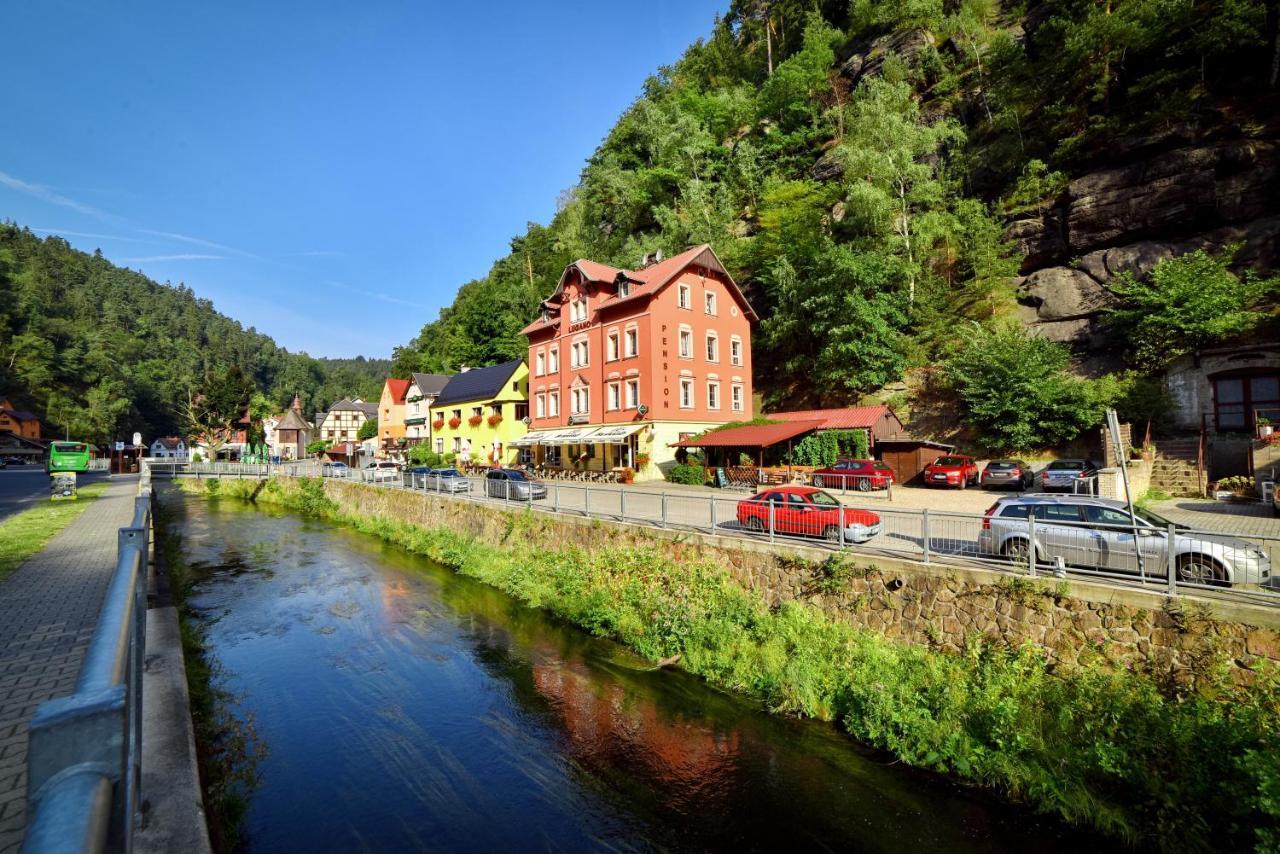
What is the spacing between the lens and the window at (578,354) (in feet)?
135

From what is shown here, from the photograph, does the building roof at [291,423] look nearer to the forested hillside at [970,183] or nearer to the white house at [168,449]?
the white house at [168,449]

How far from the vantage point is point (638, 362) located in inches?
1457

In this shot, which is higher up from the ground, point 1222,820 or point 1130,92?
point 1130,92

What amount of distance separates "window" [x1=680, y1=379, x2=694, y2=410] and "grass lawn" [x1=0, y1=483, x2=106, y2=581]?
93.6ft

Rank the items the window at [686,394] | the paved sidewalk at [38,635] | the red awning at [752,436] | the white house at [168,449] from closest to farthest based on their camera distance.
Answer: the paved sidewalk at [38,635]
the red awning at [752,436]
the window at [686,394]
the white house at [168,449]

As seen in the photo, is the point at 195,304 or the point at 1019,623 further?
the point at 195,304

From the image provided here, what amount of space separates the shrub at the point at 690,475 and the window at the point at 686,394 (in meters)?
5.84

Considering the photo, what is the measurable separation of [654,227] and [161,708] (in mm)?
55570

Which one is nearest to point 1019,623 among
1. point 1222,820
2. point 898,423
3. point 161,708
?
point 1222,820

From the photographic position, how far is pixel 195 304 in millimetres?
193625

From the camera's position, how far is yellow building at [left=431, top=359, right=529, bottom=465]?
49219 millimetres

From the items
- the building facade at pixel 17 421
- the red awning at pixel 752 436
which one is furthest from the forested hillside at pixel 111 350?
the red awning at pixel 752 436

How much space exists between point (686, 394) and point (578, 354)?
8715 millimetres

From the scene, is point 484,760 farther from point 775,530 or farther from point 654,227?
point 654,227
